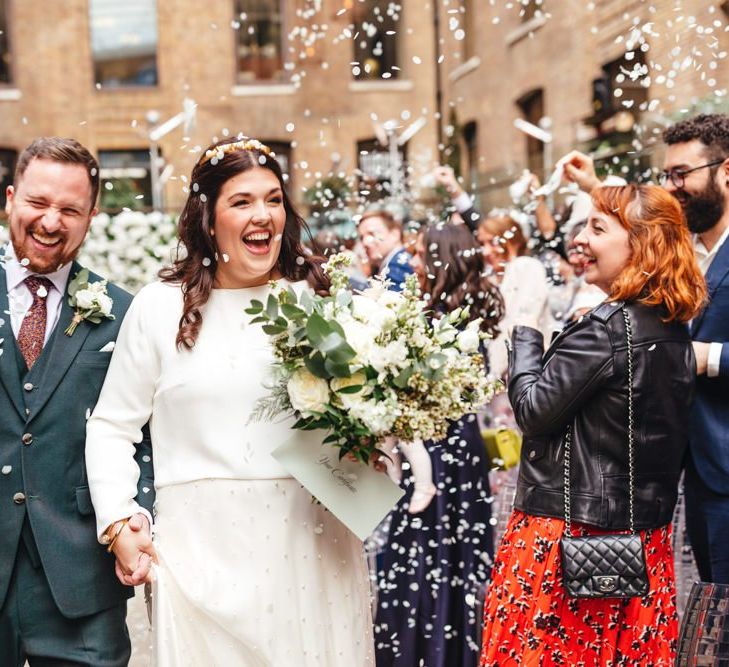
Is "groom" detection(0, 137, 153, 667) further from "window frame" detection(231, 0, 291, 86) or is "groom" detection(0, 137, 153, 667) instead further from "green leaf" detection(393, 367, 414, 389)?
"window frame" detection(231, 0, 291, 86)

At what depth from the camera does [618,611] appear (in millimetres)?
3055

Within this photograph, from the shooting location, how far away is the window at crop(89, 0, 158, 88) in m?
22.6

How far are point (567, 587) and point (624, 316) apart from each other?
789 millimetres

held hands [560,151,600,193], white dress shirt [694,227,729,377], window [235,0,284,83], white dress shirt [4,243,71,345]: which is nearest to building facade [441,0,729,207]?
held hands [560,151,600,193]

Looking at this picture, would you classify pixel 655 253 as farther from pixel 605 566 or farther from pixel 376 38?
pixel 376 38

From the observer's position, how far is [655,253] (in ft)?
9.98

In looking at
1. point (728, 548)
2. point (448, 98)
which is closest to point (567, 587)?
point (728, 548)

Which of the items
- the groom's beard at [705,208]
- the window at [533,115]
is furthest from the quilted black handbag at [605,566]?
the window at [533,115]

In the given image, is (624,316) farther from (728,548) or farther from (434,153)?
(434,153)

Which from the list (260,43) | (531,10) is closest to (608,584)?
(531,10)

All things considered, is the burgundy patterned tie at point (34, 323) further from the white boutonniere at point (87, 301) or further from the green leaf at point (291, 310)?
the green leaf at point (291, 310)

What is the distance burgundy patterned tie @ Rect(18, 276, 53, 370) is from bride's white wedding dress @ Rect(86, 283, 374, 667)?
27cm

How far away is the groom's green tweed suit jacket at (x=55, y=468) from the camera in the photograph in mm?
2789

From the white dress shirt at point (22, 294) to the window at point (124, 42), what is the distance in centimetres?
2092
